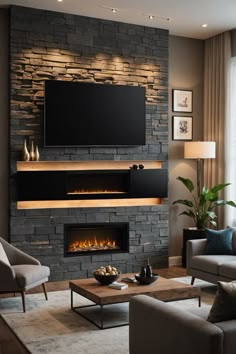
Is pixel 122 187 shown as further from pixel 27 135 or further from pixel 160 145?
pixel 27 135

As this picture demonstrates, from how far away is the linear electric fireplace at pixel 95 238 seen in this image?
6887 mm

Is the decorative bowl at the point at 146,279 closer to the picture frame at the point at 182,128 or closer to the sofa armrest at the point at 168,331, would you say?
the sofa armrest at the point at 168,331

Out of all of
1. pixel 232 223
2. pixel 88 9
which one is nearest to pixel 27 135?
pixel 88 9

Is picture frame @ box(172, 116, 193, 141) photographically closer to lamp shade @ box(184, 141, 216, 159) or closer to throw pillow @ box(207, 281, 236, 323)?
lamp shade @ box(184, 141, 216, 159)

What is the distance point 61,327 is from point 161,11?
4066 millimetres

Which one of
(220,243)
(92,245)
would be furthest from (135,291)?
(92,245)

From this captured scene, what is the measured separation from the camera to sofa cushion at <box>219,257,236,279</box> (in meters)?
5.50

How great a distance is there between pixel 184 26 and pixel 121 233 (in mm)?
3009

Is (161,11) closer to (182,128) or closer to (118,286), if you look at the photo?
(182,128)

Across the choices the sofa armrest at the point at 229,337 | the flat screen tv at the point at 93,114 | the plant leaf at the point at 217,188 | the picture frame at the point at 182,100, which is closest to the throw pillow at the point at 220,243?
the plant leaf at the point at 217,188

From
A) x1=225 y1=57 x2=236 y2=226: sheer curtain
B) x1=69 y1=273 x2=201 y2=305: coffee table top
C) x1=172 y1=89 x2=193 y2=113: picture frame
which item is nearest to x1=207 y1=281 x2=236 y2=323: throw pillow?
x1=69 y1=273 x2=201 y2=305: coffee table top

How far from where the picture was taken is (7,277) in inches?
201

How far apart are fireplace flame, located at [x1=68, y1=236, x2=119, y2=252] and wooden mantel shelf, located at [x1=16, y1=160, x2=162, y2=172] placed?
0.98 meters

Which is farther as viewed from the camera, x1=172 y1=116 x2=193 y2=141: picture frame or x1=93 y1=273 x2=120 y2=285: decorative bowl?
x1=172 y1=116 x2=193 y2=141: picture frame
